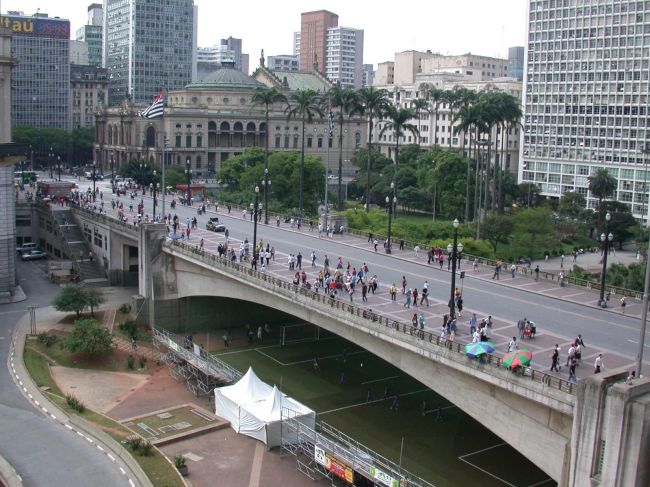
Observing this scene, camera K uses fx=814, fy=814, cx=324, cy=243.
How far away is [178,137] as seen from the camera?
156625 millimetres

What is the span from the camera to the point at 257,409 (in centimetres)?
4569

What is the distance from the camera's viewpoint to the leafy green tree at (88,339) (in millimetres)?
57656

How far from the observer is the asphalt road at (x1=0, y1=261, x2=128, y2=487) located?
39438mm

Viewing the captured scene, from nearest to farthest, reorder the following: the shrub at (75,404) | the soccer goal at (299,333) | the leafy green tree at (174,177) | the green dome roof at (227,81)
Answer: the shrub at (75,404) → the soccer goal at (299,333) → the leafy green tree at (174,177) → the green dome roof at (227,81)

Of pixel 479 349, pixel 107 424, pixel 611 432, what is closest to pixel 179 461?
pixel 107 424

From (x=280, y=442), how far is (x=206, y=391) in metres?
10.6

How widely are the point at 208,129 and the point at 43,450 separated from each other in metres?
123

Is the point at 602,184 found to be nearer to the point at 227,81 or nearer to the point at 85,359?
the point at 85,359

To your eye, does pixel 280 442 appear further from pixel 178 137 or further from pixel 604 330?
pixel 178 137

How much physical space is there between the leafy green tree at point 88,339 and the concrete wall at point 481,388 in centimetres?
Result: 1392

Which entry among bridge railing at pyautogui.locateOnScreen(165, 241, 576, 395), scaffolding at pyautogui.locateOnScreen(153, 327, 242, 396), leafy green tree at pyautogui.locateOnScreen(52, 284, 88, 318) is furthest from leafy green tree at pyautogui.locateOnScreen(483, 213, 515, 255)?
leafy green tree at pyautogui.locateOnScreen(52, 284, 88, 318)

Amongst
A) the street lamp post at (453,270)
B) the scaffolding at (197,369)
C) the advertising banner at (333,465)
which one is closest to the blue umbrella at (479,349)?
the street lamp post at (453,270)

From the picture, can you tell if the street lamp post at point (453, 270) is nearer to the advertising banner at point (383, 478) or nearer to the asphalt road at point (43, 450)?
the advertising banner at point (383, 478)

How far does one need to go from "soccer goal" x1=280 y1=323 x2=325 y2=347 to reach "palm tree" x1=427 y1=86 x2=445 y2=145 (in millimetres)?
94031
